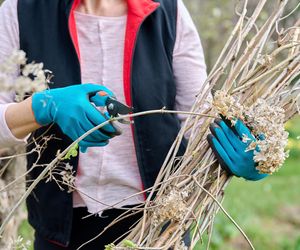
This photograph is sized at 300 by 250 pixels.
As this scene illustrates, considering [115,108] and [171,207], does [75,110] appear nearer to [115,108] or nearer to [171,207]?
[115,108]

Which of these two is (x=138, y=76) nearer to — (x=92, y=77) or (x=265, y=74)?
(x=92, y=77)

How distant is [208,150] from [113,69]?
37 cm

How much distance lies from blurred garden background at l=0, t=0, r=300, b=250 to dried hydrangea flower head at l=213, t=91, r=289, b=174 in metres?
2.06

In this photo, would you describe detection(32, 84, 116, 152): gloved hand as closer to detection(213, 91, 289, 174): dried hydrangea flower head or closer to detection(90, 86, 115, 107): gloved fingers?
detection(90, 86, 115, 107): gloved fingers

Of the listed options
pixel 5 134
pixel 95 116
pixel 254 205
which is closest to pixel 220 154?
pixel 95 116

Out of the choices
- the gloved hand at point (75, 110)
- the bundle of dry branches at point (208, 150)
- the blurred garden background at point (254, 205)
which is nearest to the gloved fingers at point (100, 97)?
the gloved hand at point (75, 110)

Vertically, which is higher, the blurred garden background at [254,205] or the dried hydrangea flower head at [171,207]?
the dried hydrangea flower head at [171,207]


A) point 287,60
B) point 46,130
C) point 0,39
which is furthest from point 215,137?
point 0,39

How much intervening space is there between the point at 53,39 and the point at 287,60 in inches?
23.8

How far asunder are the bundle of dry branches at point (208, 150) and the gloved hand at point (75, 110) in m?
0.17

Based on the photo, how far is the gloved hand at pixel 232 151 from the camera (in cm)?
155

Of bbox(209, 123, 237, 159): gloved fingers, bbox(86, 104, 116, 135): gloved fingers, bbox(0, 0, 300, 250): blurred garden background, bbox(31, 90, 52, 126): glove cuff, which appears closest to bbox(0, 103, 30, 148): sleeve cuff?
bbox(31, 90, 52, 126): glove cuff

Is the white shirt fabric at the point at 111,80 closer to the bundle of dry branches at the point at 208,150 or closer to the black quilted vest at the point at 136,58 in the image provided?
the black quilted vest at the point at 136,58

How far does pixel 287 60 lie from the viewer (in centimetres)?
159
